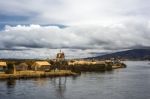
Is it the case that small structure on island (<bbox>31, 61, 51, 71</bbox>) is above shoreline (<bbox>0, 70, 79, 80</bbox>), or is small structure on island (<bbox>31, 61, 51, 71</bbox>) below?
above

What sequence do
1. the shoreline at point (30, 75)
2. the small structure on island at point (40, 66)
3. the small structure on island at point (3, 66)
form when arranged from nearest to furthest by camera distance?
1. the shoreline at point (30, 75)
2. the small structure on island at point (3, 66)
3. the small structure on island at point (40, 66)

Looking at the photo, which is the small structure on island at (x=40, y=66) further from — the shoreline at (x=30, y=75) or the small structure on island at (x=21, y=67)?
the shoreline at (x=30, y=75)

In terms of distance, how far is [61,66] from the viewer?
13675 cm

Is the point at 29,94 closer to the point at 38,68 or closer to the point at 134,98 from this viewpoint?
the point at 134,98

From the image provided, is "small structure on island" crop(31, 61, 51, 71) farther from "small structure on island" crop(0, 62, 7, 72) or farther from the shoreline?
"small structure on island" crop(0, 62, 7, 72)

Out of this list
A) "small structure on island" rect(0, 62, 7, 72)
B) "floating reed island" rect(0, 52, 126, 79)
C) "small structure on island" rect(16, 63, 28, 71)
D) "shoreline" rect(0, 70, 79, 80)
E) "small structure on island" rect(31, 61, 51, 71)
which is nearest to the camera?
"shoreline" rect(0, 70, 79, 80)

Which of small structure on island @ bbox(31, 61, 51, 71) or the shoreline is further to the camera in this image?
small structure on island @ bbox(31, 61, 51, 71)

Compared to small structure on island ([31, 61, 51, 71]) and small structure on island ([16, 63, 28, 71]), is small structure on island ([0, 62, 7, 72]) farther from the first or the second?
small structure on island ([31, 61, 51, 71])

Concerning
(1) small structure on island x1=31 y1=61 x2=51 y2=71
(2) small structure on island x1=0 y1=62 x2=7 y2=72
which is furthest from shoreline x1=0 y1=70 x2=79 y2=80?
(1) small structure on island x1=31 y1=61 x2=51 y2=71

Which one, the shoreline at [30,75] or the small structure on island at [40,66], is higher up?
the small structure on island at [40,66]

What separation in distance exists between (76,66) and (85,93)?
283ft

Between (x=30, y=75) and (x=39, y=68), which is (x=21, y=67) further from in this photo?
(x=30, y=75)

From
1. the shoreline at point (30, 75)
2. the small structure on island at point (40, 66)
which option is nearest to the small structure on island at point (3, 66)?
the shoreline at point (30, 75)

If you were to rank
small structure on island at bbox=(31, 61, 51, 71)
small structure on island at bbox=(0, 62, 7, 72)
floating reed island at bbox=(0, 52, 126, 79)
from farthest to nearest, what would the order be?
small structure on island at bbox=(31, 61, 51, 71)
small structure on island at bbox=(0, 62, 7, 72)
floating reed island at bbox=(0, 52, 126, 79)
